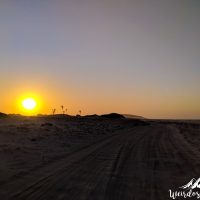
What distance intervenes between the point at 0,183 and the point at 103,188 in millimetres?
4245

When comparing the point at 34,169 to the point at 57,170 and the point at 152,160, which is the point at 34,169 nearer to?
the point at 57,170

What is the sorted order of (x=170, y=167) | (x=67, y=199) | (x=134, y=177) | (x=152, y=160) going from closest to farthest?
(x=67, y=199)
(x=134, y=177)
(x=170, y=167)
(x=152, y=160)

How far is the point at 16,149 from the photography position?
25016 millimetres

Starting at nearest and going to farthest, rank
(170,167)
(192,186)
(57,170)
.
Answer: (192,186)
(57,170)
(170,167)

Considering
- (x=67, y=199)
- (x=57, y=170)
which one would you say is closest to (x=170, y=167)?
(x=57, y=170)

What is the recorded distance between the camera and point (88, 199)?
11508mm

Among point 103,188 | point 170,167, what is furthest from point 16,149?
point 103,188

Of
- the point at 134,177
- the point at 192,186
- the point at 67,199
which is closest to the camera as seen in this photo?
the point at 67,199

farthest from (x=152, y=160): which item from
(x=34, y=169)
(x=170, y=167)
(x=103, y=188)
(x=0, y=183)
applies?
(x=0, y=183)

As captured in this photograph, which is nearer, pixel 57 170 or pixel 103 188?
pixel 103 188

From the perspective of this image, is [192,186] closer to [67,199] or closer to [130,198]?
[130,198]

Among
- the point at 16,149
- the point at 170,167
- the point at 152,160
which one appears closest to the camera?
the point at 170,167

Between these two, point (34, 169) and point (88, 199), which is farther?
point (34, 169)

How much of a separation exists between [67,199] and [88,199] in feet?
2.24
